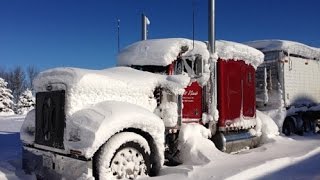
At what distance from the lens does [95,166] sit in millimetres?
5793

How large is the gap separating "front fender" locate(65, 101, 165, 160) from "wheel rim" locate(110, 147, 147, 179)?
15.6 inches

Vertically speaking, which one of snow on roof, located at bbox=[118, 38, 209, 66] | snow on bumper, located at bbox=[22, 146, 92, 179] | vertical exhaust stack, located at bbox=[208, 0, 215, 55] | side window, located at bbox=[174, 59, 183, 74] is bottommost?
snow on bumper, located at bbox=[22, 146, 92, 179]

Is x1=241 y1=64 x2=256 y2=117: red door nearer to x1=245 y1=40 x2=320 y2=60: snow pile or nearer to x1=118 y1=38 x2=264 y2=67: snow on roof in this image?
x1=118 y1=38 x2=264 y2=67: snow on roof

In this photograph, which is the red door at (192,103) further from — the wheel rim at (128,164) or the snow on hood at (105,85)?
the wheel rim at (128,164)

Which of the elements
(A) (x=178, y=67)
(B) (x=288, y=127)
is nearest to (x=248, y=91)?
(A) (x=178, y=67)

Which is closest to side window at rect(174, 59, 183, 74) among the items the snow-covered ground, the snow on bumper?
the snow-covered ground

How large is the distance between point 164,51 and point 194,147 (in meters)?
2.03

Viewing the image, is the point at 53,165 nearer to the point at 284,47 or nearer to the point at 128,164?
the point at 128,164

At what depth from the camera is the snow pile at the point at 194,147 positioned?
7.34 metres

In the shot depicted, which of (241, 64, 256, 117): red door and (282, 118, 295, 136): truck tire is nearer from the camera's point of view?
(241, 64, 256, 117): red door

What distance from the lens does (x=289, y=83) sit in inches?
538

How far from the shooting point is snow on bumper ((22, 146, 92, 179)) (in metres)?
5.69

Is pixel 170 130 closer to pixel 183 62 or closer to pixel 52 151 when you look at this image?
pixel 183 62

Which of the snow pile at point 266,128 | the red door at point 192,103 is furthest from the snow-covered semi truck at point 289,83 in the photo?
the red door at point 192,103
